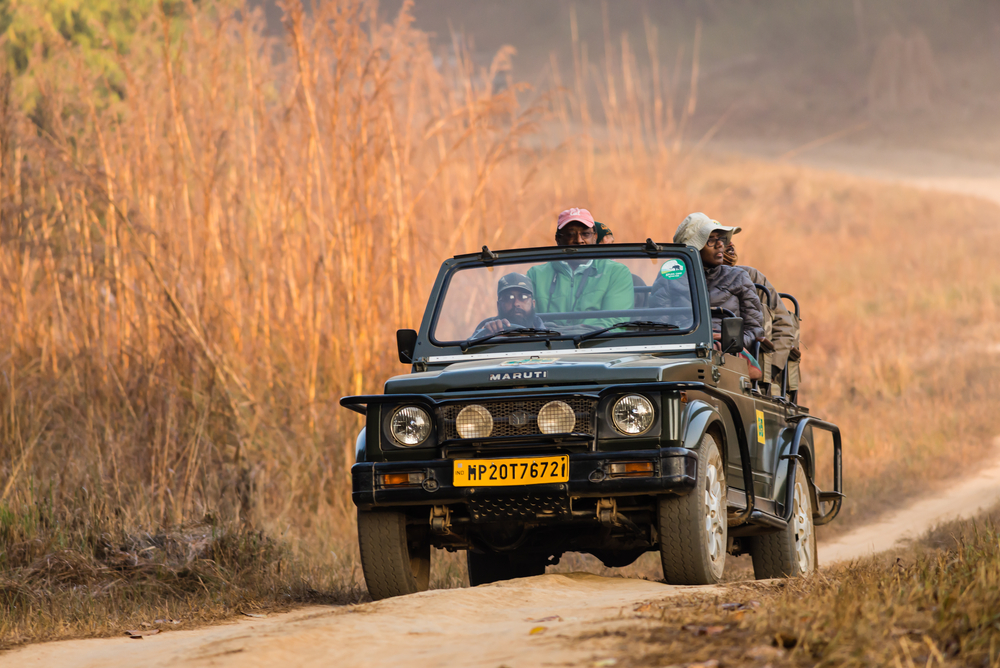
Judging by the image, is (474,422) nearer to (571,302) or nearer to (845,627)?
(571,302)

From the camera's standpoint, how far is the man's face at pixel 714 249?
7.34 m

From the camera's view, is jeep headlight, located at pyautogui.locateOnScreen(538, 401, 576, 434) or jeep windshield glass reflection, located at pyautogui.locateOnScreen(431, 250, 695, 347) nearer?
jeep headlight, located at pyautogui.locateOnScreen(538, 401, 576, 434)

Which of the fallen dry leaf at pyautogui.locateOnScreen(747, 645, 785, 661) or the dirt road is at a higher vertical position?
the fallen dry leaf at pyautogui.locateOnScreen(747, 645, 785, 661)

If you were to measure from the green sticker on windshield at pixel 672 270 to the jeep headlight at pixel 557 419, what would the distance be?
1266mm

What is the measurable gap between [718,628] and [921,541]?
5763 millimetres

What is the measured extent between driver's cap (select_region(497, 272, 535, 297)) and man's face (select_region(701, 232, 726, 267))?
133cm

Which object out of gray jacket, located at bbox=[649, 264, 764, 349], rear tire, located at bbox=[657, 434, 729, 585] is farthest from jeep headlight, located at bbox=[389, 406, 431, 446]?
gray jacket, located at bbox=[649, 264, 764, 349]

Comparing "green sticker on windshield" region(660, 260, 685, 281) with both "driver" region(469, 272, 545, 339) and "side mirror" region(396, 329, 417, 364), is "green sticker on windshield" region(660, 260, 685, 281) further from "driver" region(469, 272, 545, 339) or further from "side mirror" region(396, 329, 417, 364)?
"side mirror" region(396, 329, 417, 364)

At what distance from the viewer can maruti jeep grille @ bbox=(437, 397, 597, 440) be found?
5359 millimetres

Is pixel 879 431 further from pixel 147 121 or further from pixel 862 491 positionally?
pixel 147 121

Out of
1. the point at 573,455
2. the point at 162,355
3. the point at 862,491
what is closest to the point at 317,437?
the point at 162,355

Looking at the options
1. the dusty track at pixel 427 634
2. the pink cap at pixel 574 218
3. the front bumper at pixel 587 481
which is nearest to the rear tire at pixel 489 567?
the dusty track at pixel 427 634

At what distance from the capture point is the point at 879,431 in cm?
1388

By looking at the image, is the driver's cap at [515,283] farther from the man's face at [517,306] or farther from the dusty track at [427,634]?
the dusty track at [427,634]
